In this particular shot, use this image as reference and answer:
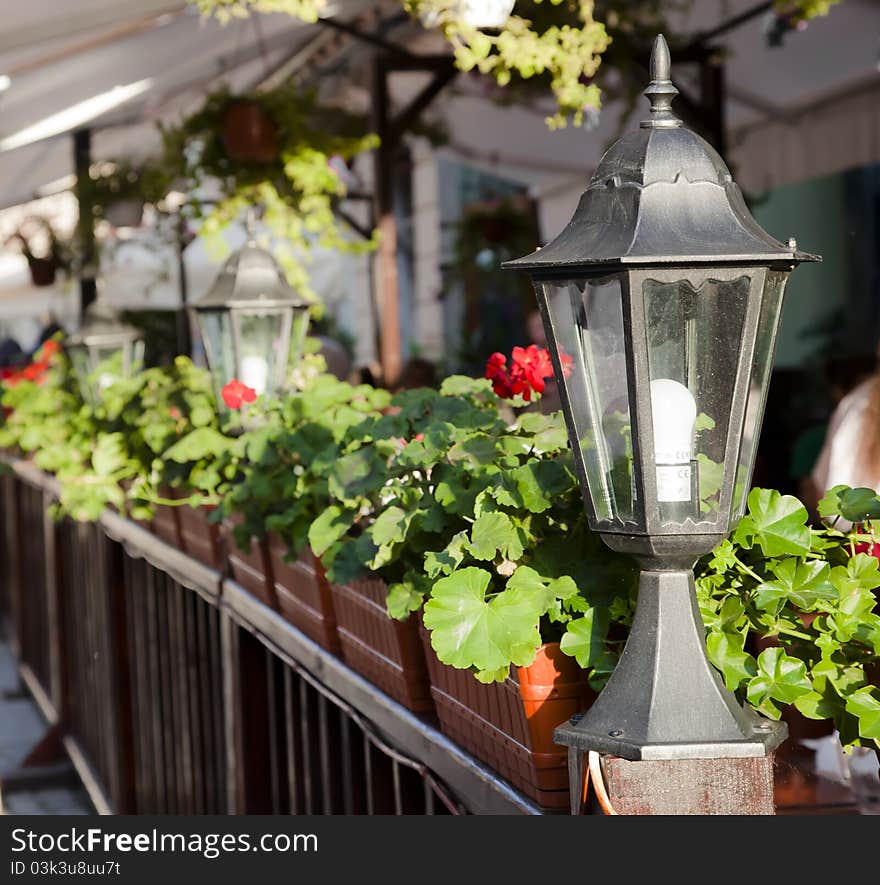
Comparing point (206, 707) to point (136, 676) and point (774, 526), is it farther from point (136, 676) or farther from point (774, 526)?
point (774, 526)

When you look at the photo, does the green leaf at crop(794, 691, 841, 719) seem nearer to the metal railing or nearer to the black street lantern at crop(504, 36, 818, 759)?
the black street lantern at crop(504, 36, 818, 759)

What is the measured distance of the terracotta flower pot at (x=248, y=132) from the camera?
580 cm

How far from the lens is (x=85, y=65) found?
5961 millimetres

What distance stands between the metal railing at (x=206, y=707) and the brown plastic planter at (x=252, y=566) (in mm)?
28

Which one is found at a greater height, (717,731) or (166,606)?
(717,731)

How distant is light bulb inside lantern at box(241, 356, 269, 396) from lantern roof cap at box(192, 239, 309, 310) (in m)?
0.13

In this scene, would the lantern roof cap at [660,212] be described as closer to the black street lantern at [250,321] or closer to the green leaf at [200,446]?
the green leaf at [200,446]

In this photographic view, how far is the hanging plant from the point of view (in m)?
5.84

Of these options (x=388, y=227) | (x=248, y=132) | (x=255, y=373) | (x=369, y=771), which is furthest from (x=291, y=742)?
(x=388, y=227)

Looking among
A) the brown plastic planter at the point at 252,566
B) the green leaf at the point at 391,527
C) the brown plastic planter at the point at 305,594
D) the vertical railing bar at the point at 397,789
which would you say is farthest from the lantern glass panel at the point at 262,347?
the green leaf at the point at 391,527

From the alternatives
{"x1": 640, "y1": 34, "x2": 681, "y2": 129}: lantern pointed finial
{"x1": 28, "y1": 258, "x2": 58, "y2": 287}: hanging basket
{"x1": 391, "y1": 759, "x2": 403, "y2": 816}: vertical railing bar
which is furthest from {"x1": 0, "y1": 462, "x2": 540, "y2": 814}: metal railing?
{"x1": 28, "y1": 258, "x2": 58, "y2": 287}: hanging basket

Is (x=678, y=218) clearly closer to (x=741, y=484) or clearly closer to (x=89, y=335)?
(x=741, y=484)

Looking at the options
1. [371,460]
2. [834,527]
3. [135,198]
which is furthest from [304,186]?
[834,527]

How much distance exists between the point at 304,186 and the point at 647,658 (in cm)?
504
